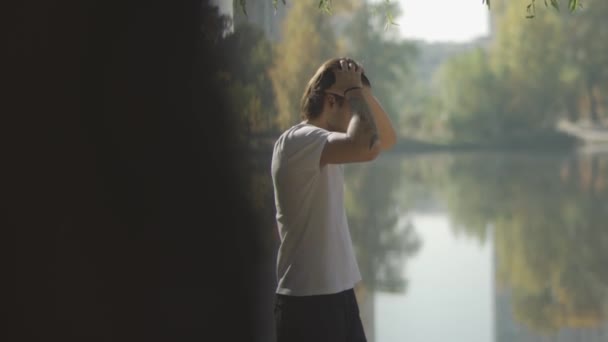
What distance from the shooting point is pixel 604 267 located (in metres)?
11.8

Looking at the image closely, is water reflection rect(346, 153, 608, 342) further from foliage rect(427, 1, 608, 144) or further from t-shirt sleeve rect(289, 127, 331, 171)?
t-shirt sleeve rect(289, 127, 331, 171)

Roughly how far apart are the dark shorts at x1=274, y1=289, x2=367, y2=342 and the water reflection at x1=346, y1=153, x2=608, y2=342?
5.39m

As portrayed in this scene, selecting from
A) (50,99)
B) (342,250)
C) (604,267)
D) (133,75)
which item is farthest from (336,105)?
(604,267)

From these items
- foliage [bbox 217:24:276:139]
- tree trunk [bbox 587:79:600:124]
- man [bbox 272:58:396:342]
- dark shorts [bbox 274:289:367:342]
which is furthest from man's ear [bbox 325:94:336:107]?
tree trunk [bbox 587:79:600:124]

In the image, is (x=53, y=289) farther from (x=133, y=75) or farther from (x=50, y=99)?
(x=133, y=75)

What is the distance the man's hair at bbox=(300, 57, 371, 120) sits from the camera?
2.04 m

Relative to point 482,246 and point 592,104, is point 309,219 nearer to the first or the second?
point 482,246

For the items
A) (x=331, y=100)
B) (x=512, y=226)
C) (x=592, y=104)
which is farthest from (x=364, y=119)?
(x=592, y=104)

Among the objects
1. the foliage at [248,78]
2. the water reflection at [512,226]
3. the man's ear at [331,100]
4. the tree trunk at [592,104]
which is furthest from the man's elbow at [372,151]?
the tree trunk at [592,104]

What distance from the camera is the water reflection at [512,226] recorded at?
923 centimetres

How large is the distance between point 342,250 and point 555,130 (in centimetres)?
2233

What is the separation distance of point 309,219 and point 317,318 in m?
0.25

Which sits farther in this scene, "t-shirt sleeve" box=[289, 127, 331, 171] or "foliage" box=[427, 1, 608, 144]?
"foliage" box=[427, 1, 608, 144]

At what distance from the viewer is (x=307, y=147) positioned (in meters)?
1.96
